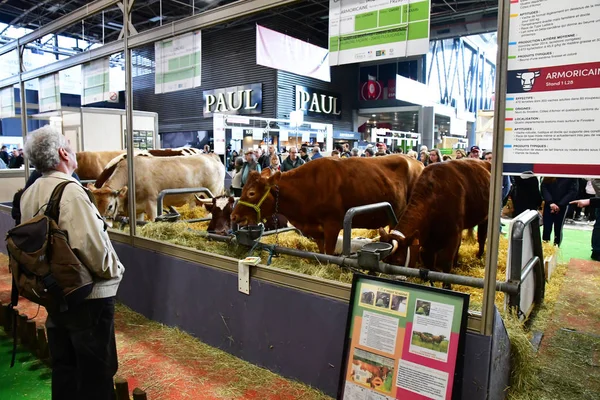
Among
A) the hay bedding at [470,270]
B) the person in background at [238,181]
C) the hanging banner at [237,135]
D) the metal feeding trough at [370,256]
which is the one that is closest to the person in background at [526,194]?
the hay bedding at [470,270]

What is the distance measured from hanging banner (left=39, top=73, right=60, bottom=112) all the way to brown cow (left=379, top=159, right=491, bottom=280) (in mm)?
5855

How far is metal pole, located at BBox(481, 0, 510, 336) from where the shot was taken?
89.7 inches

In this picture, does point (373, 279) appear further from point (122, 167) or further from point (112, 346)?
point (122, 167)

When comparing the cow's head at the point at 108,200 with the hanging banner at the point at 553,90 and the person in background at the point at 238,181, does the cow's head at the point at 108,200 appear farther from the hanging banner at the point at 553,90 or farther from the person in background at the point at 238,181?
the hanging banner at the point at 553,90

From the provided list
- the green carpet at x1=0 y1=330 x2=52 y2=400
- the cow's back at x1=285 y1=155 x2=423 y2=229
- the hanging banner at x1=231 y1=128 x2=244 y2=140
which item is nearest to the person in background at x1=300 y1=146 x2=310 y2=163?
the hanging banner at x1=231 y1=128 x2=244 y2=140

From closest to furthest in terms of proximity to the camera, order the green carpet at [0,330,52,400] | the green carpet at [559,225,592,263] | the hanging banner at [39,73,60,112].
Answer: the green carpet at [0,330,52,400] < the hanging banner at [39,73,60,112] < the green carpet at [559,225,592,263]

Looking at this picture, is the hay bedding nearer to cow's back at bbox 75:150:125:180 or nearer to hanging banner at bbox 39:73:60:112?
hanging banner at bbox 39:73:60:112

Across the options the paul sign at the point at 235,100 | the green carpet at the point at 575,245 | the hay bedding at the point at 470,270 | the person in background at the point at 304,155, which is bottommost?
the green carpet at the point at 575,245

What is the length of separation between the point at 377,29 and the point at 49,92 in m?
6.30

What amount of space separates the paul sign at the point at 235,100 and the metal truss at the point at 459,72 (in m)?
9.81

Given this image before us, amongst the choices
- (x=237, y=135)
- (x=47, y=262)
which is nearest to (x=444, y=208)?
(x=47, y=262)

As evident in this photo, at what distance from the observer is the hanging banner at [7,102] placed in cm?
862

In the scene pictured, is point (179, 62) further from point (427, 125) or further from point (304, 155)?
point (427, 125)

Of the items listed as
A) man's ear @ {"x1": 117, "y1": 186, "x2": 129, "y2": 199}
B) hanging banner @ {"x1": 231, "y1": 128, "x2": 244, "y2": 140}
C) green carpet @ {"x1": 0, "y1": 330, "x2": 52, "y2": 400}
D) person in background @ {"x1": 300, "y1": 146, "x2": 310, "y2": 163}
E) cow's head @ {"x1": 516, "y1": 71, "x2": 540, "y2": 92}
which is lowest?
green carpet @ {"x1": 0, "y1": 330, "x2": 52, "y2": 400}
